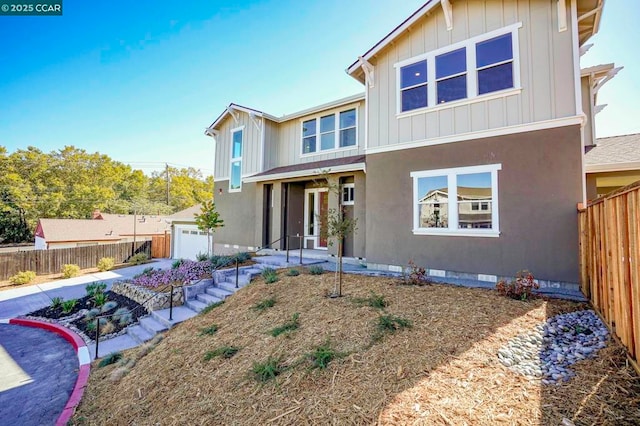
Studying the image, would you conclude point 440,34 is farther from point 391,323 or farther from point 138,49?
point 138,49

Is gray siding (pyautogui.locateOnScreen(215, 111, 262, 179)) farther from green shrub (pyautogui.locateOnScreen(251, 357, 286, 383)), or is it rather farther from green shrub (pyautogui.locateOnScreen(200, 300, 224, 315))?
green shrub (pyautogui.locateOnScreen(251, 357, 286, 383))

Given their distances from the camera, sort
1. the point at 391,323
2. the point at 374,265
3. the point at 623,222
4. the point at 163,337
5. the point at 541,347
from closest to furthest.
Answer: the point at 623,222, the point at 541,347, the point at 391,323, the point at 163,337, the point at 374,265

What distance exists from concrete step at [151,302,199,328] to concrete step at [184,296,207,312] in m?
0.07

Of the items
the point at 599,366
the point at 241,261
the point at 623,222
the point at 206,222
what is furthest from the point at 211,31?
the point at 599,366

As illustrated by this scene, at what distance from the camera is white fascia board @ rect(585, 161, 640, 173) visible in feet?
23.5

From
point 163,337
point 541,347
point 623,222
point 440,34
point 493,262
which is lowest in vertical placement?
point 163,337

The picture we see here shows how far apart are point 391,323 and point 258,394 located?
2037mm

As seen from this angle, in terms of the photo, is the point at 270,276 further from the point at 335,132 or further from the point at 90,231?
the point at 90,231

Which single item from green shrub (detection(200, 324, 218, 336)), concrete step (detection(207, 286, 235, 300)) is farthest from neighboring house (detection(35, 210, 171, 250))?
green shrub (detection(200, 324, 218, 336))

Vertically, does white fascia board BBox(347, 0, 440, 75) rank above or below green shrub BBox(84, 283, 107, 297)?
above

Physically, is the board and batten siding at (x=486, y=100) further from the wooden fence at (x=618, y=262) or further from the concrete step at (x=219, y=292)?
the concrete step at (x=219, y=292)

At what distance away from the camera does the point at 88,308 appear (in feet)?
31.9

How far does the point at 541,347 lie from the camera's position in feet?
11.3
